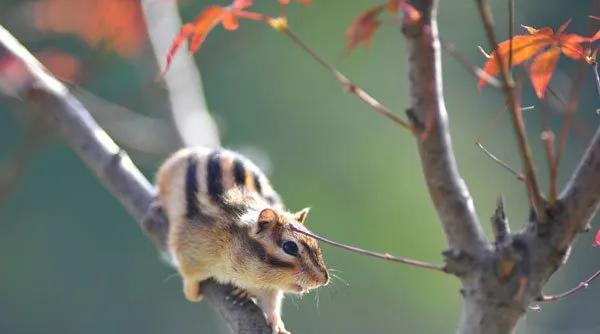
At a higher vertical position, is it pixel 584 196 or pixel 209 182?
pixel 209 182

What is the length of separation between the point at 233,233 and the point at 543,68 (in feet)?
2.63

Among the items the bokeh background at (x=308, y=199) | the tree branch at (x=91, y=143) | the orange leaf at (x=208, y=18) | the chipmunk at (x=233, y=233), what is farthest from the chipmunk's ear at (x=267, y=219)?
the bokeh background at (x=308, y=199)

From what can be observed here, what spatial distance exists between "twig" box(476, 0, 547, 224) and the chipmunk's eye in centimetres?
68

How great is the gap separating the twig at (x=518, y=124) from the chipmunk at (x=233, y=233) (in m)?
0.61

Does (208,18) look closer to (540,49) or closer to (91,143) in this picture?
(540,49)

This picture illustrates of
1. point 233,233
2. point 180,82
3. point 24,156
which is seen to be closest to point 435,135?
point 233,233

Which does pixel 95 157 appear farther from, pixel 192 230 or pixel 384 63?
pixel 384 63

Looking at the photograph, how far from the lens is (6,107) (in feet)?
12.2

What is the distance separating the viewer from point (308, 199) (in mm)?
3740

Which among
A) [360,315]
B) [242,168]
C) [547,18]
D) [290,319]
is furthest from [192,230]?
[547,18]

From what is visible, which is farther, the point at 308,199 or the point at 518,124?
the point at 308,199

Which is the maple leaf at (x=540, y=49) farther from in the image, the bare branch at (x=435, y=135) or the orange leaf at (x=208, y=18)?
the orange leaf at (x=208, y=18)

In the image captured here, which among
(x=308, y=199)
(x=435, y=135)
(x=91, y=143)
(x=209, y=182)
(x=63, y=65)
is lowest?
(x=435, y=135)

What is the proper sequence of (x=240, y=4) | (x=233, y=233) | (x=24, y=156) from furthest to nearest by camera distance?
(x=24, y=156) < (x=233, y=233) < (x=240, y=4)
